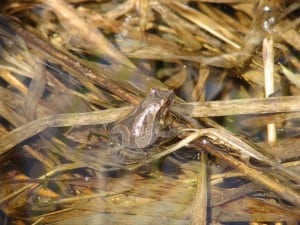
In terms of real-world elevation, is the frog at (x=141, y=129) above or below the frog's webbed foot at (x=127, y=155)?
above

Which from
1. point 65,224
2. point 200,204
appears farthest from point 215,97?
point 65,224

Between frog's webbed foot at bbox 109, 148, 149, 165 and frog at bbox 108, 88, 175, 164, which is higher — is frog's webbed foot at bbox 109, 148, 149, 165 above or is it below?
below

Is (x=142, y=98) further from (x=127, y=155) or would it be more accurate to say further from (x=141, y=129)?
(x=127, y=155)

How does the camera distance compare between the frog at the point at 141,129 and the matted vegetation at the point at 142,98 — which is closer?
the matted vegetation at the point at 142,98

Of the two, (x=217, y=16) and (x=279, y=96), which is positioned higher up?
(x=217, y=16)

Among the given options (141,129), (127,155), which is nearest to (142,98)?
(141,129)

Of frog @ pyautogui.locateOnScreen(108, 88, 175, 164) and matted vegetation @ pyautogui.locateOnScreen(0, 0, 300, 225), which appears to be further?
frog @ pyautogui.locateOnScreen(108, 88, 175, 164)

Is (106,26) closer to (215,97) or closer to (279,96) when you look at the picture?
(215,97)
